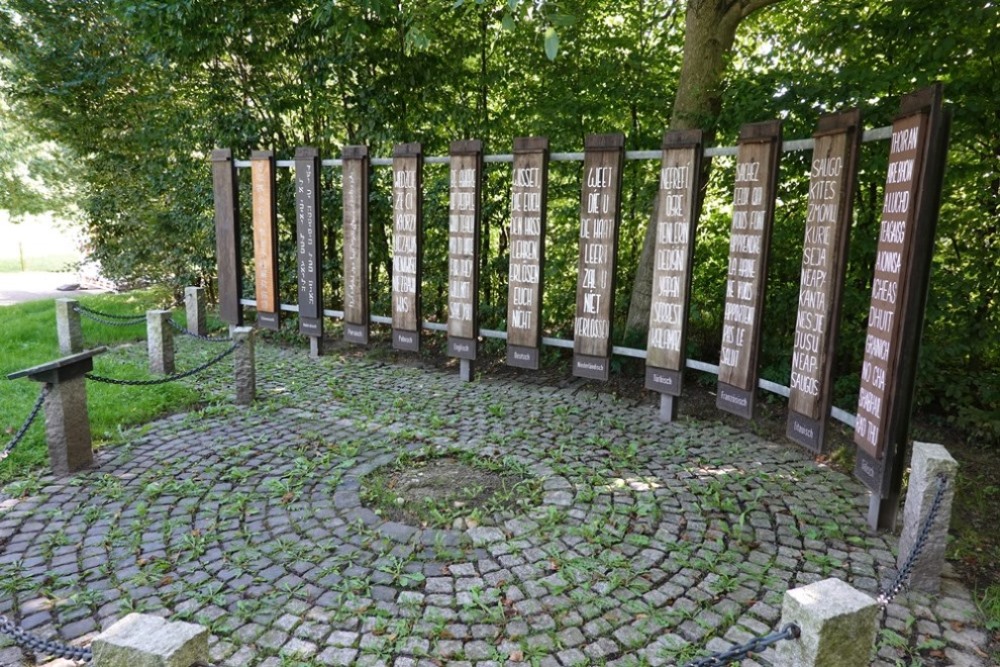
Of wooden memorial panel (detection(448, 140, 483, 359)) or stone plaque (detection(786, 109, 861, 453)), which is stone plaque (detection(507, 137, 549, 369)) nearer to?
wooden memorial panel (detection(448, 140, 483, 359))

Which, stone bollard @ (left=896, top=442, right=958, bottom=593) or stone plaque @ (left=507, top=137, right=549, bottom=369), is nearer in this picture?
stone bollard @ (left=896, top=442, right=958, bottom=593)

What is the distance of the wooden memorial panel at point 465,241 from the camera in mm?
7863

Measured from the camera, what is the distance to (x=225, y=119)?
438 inches

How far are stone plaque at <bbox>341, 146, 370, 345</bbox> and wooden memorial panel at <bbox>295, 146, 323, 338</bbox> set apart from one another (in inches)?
18.3

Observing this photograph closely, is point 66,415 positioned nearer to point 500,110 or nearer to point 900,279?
point 900,279

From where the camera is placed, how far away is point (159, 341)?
833cm

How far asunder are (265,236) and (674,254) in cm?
606

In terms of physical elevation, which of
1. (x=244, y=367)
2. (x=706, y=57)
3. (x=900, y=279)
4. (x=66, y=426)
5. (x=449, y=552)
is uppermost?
(x=706, y=57)

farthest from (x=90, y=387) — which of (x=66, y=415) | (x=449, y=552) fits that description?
(x=449, y=552)

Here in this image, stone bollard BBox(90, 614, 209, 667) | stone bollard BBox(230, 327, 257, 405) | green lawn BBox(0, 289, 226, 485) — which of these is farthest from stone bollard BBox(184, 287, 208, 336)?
stone bollard BBox(90, 614, 209, 667)

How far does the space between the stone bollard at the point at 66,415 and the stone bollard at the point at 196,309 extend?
5122mm

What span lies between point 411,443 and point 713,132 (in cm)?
511

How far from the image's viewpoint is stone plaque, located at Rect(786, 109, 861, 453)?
5.11 m

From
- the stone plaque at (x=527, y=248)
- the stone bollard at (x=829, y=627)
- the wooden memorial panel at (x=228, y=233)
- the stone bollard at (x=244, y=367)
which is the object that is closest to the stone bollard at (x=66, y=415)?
the stone bollard at (x=244, y=367)
